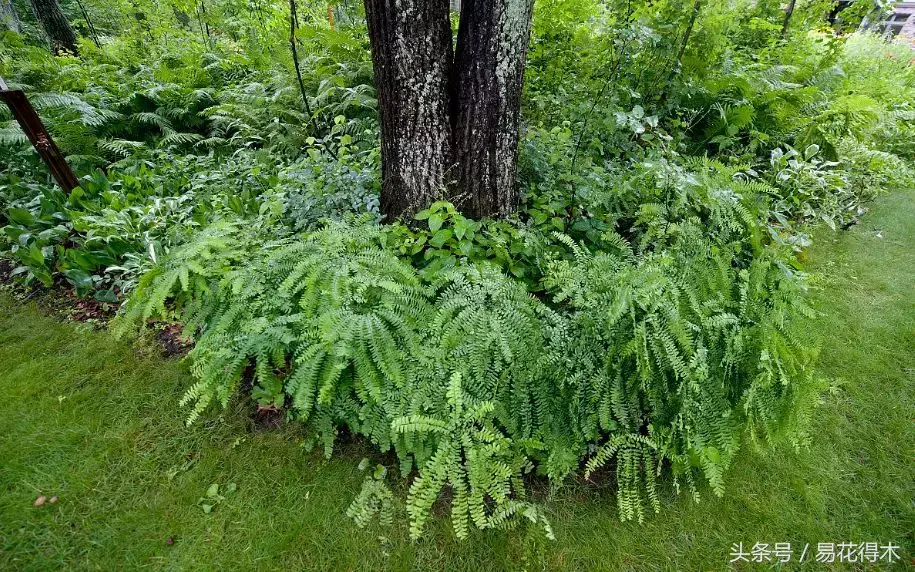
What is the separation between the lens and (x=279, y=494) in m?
2.16

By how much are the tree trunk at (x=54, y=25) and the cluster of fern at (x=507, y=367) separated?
8.23 m

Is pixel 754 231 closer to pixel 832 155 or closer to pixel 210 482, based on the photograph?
pixel 832 155

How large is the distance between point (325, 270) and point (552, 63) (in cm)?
373

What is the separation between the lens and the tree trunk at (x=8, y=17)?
748 centimetres

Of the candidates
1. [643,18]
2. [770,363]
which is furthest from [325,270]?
[643,18]

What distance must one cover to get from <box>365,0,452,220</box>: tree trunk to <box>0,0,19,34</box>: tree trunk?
878 cm

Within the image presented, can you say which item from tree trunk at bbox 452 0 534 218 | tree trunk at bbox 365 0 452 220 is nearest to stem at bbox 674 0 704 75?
tree trunk at bbox 452 0 534 218

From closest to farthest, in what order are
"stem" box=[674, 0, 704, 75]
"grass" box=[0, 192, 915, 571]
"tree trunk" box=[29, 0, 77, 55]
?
"grass" box=[0, 192, 915, 571], "stem" box=[674, 0, 704, 75], "tree trunk" box=[29, 0, 77, 55]

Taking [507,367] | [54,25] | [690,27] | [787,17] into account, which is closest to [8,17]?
[54,25]

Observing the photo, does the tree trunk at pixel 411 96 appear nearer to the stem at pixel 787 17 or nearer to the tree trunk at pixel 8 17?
the stem at pixel 787 17

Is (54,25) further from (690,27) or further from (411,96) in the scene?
(690,27)

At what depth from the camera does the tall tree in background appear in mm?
2512

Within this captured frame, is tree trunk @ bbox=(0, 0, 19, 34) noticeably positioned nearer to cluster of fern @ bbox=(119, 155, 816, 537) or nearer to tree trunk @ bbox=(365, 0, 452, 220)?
tree trunk @ bbox=(365, 0, 452, 220)

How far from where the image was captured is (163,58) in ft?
19.7
